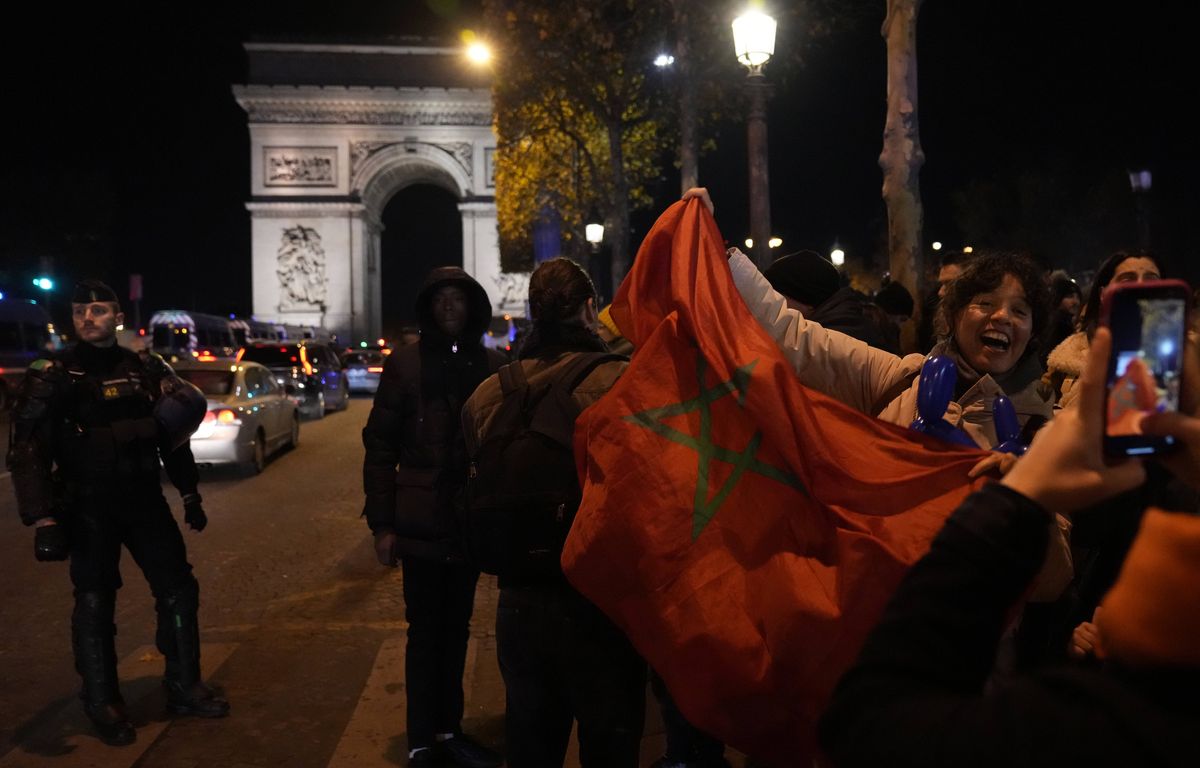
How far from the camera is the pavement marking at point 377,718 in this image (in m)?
4.22

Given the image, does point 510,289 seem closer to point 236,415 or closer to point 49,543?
point 236,415

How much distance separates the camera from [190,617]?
457 cm

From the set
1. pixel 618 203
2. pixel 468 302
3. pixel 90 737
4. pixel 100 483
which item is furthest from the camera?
pixel 618 203

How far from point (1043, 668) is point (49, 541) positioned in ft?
13.6

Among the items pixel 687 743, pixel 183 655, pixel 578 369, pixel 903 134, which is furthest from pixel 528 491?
pixel 903 134

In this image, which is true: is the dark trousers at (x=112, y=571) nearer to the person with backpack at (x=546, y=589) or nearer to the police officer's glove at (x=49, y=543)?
the police officer's glove at (x=49, y=543)

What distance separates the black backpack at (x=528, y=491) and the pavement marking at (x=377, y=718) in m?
1.82

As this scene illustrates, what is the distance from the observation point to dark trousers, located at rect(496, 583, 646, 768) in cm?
275

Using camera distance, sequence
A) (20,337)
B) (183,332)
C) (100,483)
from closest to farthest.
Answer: (100,483) → (20,337) → (183,332)

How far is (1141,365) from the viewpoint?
1.11m

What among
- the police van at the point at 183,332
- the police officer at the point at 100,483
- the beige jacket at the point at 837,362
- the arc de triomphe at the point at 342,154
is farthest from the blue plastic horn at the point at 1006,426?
the arc de triomphe at the point at 342,154

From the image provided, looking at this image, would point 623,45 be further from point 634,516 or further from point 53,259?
point 53,259

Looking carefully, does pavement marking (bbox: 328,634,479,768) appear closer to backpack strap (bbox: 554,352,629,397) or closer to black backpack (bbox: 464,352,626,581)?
black backpack (bbox: 464,352,626,581)

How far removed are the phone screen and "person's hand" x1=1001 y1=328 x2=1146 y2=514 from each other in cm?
2
